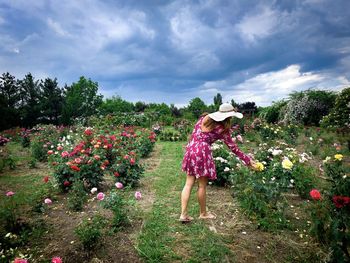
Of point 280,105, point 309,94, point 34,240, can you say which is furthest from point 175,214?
point 280,105

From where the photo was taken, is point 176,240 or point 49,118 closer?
point 176,240

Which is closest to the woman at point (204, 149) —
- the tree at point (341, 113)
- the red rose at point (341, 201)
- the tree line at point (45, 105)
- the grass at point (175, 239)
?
the grass at point (175, 239)

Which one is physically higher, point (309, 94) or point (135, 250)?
point (309, 94)

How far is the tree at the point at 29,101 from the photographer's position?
34406 millimetres

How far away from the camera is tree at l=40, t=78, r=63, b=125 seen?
3620 centimetres

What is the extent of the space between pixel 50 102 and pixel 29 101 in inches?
116

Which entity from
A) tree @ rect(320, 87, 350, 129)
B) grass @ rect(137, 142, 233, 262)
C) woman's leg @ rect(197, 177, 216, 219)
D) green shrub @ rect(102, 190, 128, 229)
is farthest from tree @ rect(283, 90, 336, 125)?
green shrub @ rect(102, 190, 128, 229)

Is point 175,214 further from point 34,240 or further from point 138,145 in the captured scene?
point 138,145

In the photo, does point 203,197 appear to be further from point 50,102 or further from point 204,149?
point 50,102

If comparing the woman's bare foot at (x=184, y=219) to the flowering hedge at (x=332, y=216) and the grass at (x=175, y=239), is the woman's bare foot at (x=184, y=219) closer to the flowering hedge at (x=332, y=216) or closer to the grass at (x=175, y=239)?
the grass at (x=175, y=239)

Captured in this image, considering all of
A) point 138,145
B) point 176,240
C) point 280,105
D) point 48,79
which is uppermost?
point 48,79

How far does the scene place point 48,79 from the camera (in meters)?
39.5

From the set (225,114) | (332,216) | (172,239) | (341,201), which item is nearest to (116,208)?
(172,239)

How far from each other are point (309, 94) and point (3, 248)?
18.3 meters
